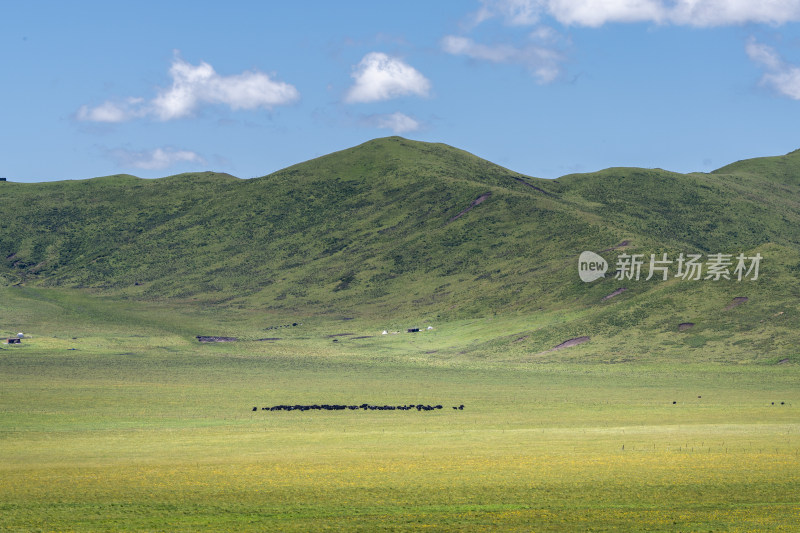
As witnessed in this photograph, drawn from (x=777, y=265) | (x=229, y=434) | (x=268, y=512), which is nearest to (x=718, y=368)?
(x=777, y=265)

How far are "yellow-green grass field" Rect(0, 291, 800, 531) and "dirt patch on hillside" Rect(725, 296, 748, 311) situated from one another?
68.3 ft

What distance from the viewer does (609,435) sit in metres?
59.8

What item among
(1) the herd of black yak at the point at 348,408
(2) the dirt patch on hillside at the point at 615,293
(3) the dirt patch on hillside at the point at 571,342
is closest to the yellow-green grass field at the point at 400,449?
(1) the herd of black yak at the point at 348,408

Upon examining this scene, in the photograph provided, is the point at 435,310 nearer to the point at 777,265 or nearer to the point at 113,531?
the point at 777,265

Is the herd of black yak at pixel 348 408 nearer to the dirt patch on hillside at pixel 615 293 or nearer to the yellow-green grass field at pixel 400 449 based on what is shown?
the yellow-green grass field at pixel 400 449

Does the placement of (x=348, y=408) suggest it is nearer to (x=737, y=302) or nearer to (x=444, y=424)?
(x=444, y=424)

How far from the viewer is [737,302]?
14200 centimetres

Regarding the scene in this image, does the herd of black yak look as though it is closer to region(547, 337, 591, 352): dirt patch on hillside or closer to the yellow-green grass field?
the yellow-green grass field

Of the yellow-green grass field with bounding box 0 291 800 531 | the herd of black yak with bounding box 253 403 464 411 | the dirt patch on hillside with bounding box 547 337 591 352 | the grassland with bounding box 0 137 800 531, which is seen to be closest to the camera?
the yellow-green grass field with bounding box 0 291 800 531

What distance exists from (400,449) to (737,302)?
102 metres

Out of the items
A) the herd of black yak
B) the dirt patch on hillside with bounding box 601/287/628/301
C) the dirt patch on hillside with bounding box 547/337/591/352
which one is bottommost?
the herd of black yak

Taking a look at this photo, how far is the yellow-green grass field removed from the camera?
3581 cm

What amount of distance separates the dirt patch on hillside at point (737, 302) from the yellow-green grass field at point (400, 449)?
2081 cm

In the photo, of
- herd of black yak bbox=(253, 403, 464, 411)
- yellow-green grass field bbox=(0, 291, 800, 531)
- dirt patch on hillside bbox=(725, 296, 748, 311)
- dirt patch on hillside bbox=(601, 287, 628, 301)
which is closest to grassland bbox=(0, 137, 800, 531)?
yellow-green grass field bbox=(0, 291, 800, 531)
